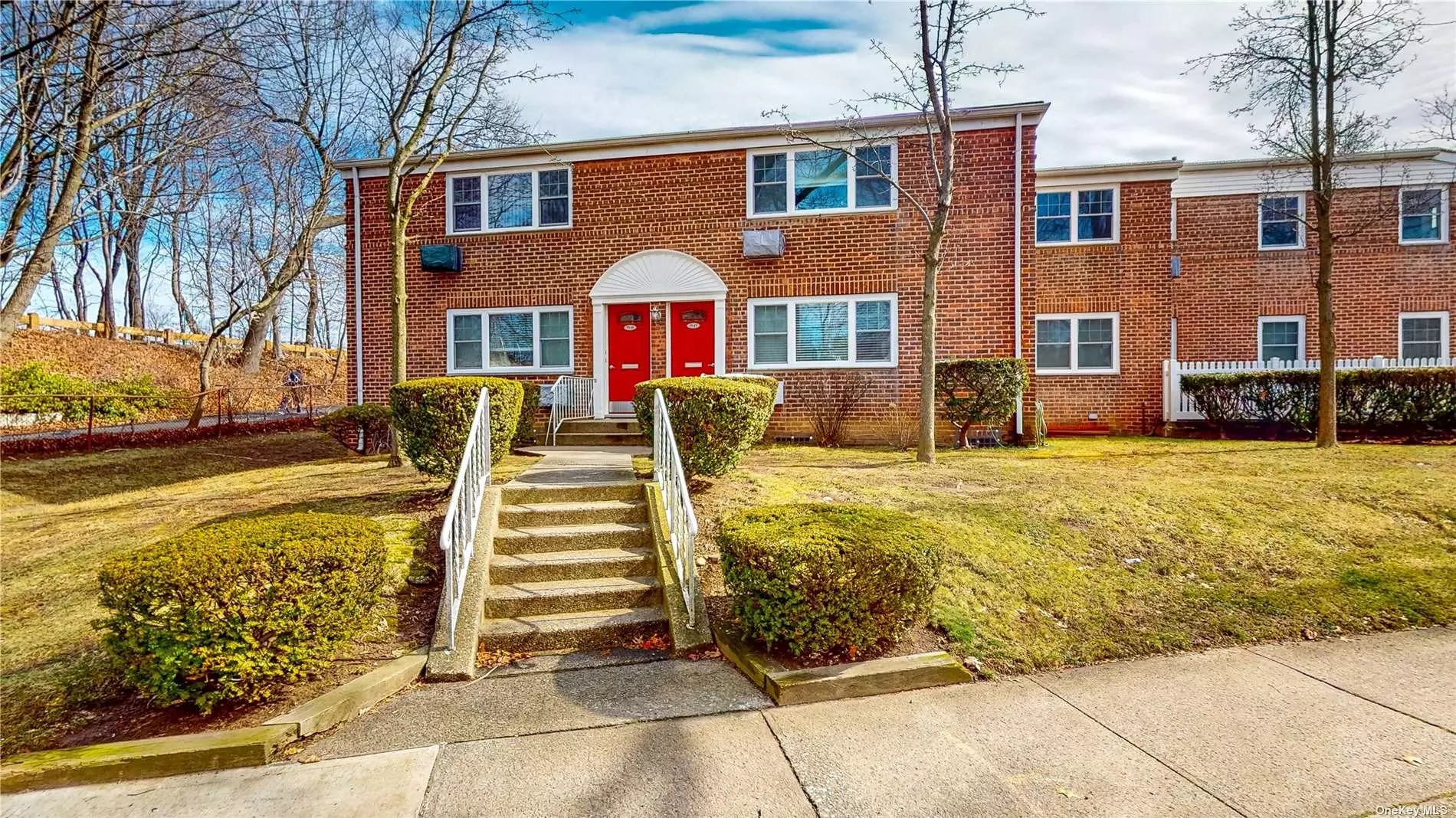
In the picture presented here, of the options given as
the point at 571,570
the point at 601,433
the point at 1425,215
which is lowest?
the point at 571,570

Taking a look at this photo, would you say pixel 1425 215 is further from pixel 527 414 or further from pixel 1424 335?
pixel 527 414

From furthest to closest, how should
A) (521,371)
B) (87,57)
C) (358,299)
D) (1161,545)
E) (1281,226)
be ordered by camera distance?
(1281,226) < (358,299) < (521,371) < (87,57) < (1161,545)

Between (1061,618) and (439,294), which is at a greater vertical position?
(439,294)

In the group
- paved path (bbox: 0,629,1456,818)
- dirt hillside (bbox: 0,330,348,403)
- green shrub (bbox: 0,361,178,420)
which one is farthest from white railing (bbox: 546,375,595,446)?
dirt hillside (bbox: 0,330,348,403)

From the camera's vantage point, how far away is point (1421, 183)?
1542 cm

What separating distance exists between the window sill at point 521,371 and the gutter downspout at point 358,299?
1.89 m

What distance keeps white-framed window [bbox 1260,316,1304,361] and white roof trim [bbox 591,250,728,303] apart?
13.0 meters

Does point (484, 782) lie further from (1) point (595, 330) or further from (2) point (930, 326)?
(1) point (595, 330)

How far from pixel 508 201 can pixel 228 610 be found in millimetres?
11643

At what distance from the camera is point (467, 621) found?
482 centimetres

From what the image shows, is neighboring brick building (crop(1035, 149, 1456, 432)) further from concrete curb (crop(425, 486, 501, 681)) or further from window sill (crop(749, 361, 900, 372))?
concrete curb (crop(425, 486, 501, 681))

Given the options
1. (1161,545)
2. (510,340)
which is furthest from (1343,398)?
(510,340)

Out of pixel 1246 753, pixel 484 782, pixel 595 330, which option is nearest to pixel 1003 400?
pixel 595 330

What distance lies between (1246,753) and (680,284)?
1116cm
